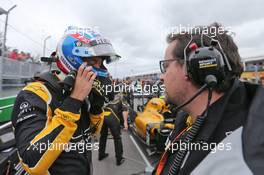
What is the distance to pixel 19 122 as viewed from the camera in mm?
1484

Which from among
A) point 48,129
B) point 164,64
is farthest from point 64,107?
point 164,64

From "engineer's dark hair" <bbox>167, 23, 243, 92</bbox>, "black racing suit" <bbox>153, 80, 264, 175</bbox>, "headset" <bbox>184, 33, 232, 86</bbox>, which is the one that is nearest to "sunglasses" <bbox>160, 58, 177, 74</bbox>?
"engineer's dark hair" <bbox>167, 23, 243, 92</bbox>

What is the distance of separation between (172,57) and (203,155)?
63 centimetres

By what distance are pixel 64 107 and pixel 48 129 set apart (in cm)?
15

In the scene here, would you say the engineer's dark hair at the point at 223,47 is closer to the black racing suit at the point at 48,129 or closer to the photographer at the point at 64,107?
the photographer at the point at 64,107

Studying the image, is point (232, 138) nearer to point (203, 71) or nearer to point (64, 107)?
point (203, 71)

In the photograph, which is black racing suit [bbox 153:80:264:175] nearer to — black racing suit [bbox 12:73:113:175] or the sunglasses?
the sunglasses

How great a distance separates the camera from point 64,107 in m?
1.48

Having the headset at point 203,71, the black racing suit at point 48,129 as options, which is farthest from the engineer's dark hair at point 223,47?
the black racing suit at point 48,129

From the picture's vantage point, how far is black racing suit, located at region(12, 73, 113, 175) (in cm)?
139

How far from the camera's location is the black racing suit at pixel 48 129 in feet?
4.57

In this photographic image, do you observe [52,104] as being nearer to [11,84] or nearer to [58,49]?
[58,49]

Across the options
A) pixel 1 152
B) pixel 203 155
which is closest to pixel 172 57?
pixel 203 155

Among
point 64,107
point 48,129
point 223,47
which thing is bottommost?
point 48,129
